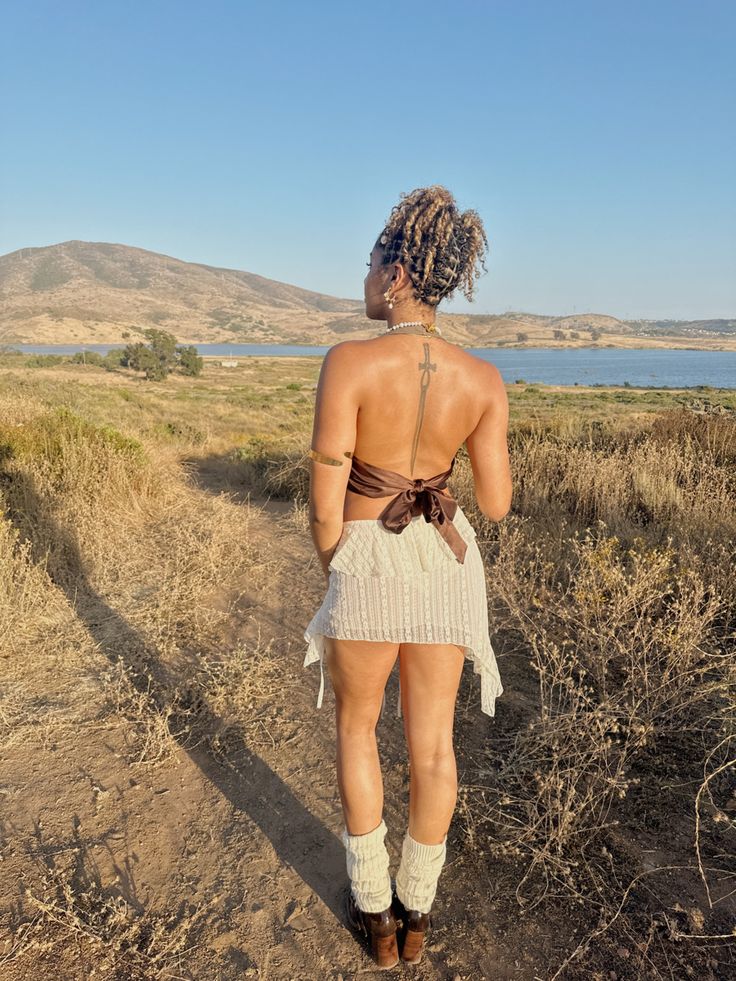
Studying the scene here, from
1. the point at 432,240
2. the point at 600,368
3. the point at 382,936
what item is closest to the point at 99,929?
the point at 382,936

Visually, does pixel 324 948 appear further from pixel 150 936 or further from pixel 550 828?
pixel 550 828

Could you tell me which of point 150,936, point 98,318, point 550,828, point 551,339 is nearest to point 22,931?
point 150,936

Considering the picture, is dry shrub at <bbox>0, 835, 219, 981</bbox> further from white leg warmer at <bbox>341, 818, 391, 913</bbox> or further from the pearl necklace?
the pearl necklace

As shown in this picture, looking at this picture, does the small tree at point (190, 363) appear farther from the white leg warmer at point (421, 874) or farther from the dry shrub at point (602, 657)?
the white leg warmer at point (421, 874)

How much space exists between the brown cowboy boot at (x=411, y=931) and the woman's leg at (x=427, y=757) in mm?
31

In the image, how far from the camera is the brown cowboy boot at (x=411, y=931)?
1.82 m

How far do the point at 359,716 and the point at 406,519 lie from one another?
0.60 meters

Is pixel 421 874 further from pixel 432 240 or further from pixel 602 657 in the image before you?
pixel 432 240

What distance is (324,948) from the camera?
6.24 ft

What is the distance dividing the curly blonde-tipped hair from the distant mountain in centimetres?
10488

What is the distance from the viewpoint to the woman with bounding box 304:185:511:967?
1.52 meters

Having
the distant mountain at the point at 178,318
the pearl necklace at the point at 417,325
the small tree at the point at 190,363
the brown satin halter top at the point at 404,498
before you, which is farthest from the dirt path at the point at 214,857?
the distant mountain at the point at 178,318

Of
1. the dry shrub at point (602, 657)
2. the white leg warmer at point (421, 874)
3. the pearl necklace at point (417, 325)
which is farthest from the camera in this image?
the dry shrub at point (602, 657)

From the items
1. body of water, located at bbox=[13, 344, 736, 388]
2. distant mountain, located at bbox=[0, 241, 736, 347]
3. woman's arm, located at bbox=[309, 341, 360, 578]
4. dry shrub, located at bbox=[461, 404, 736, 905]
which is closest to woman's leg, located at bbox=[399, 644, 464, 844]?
woman's arm, located at bbox=[309, 341, 360, 578]
